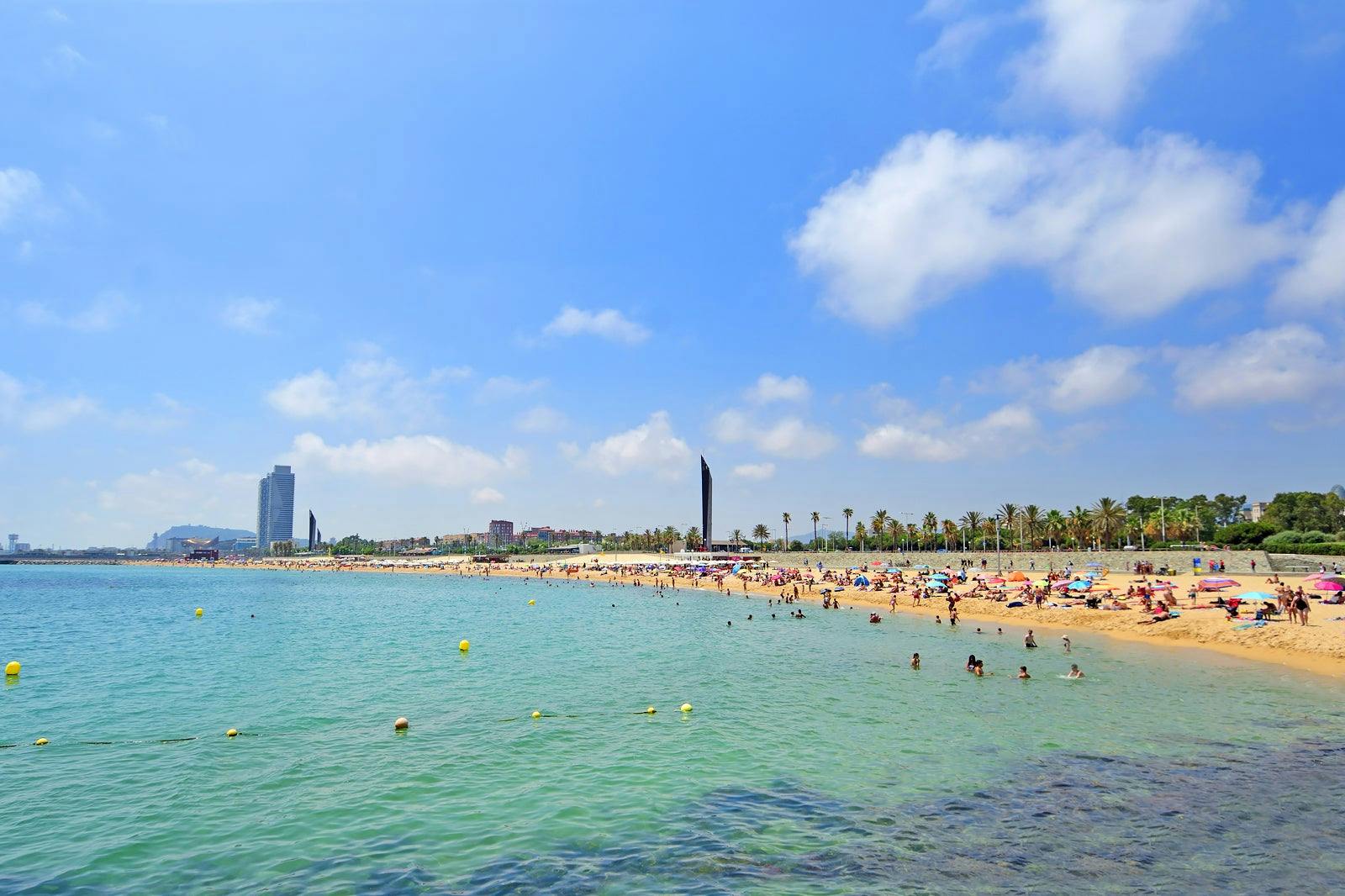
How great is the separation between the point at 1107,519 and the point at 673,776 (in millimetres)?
111202

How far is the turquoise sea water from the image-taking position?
485 inches

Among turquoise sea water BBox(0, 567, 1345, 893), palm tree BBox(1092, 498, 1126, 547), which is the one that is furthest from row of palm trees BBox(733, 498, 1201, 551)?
turquoise sea water BBox(0, 567, 1345, 893)

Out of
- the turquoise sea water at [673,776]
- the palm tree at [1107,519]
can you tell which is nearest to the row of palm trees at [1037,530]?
the palm tree at [1107,519]

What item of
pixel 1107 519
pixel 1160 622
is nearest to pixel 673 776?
pixel 1160 622

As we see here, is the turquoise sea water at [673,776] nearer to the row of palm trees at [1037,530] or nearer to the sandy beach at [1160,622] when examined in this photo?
the sandy beach at [1160,622]

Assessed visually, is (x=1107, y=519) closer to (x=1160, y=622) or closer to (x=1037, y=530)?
(x=1037, y=530)

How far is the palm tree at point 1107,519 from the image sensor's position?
353ft

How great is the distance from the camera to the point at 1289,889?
1112cm

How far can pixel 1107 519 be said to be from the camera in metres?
108

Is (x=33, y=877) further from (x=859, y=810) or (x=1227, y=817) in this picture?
(x=1227, y=817)

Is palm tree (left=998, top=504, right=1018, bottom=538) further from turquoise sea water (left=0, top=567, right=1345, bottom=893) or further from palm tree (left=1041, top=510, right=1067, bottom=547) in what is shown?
turquoise sea water (left=0, top=567, right=1345, bottom=893)

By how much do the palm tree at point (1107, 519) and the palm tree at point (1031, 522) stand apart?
15523 mm

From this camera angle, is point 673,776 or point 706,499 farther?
point 706,499

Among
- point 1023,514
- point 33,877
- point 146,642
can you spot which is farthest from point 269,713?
point 1023,514
